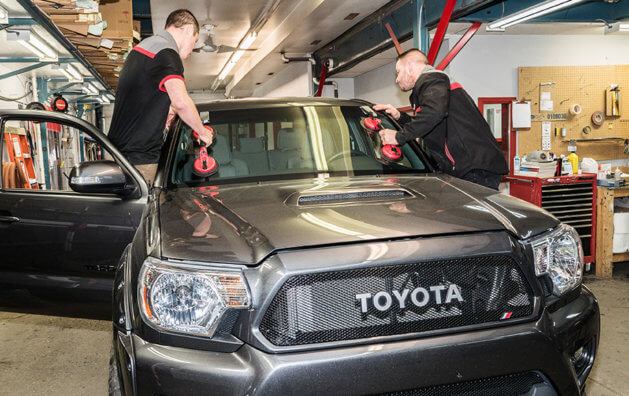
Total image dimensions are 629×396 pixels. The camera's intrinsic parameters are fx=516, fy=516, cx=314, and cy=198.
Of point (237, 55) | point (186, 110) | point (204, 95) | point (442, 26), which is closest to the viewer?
point (186, 110)

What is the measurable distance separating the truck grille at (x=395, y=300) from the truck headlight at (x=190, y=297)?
0.11 metres

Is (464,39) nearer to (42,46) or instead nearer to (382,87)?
(382,87)

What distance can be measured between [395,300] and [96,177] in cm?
149

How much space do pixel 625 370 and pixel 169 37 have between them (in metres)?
3.32

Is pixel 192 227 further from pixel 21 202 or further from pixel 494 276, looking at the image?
pixel 21 202

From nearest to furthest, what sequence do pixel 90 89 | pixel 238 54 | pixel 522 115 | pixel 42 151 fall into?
pixel 522 115
pixel 42 151
pixel 238 54
pixel 90 89

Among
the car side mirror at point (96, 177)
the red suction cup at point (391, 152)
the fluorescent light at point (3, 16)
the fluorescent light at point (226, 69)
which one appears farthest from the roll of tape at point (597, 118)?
the fluorescent light at point (226, 69)

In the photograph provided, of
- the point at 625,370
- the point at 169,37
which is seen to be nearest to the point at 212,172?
the point at 169,37

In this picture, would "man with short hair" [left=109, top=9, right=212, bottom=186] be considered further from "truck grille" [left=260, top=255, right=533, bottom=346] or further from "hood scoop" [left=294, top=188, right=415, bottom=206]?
"truck grille" [left=260, top=255, right=533, bottom=346]

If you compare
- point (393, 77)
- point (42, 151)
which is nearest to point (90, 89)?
point (42, 151)

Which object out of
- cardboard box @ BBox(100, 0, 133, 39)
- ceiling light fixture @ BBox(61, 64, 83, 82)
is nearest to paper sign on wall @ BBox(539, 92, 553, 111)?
cardboard box @ BBox(100, 0, 133, 39)

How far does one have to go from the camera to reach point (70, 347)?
3.66m

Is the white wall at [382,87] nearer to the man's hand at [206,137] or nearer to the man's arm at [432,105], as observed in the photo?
the man's arm at [432,105]

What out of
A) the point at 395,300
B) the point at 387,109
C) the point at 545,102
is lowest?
the point at 395,300
